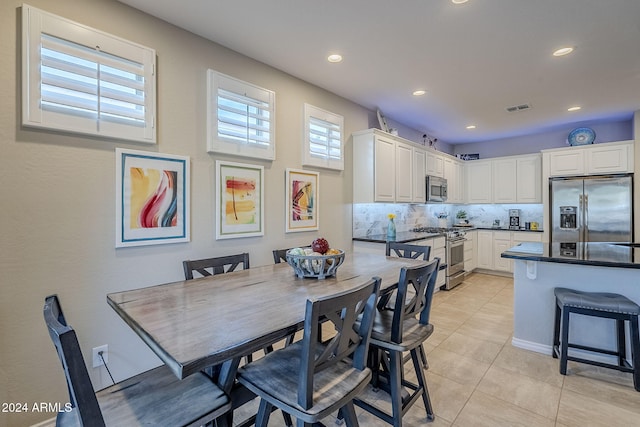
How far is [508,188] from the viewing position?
5.97 meters

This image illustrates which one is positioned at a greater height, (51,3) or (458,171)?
(51,3)

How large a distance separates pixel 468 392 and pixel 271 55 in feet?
10.7

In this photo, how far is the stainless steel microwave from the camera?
202 inches

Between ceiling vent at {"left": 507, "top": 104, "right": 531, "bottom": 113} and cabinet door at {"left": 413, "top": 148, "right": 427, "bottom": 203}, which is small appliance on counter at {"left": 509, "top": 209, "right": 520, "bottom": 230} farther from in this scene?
ceiling vent at {"left": 507, "top": 104, "right": 531, "bottom": 113}

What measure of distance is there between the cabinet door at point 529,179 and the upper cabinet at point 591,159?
1.15 feet

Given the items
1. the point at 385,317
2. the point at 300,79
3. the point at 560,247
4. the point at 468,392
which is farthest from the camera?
the point at 300,79

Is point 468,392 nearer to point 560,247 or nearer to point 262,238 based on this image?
point 560,247

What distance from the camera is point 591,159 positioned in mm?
4875

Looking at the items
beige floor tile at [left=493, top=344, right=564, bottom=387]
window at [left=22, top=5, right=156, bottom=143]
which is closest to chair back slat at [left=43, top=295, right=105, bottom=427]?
window at [left=22, top=5, right=156, bottom=143]

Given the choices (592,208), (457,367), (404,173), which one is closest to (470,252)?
(592,208)

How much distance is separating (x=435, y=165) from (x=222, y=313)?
4.97 meters

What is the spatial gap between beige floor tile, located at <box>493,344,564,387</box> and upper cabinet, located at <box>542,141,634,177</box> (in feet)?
12.4

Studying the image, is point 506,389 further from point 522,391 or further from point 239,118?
point 239,118

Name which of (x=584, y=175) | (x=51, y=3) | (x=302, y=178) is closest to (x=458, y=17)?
(x=302, y=178)
